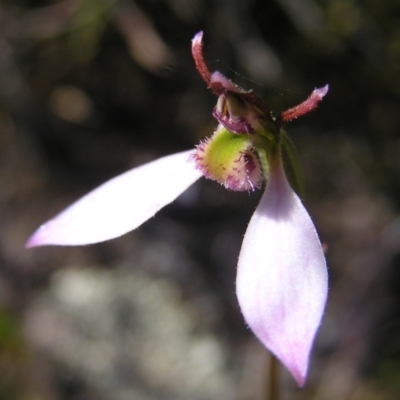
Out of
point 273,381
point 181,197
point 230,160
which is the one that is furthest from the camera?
point 181,197

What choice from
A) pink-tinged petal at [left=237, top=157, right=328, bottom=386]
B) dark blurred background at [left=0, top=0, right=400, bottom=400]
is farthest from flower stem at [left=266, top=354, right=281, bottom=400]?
dark blurred background at [left=0, top=0, right=400, bottom=400]

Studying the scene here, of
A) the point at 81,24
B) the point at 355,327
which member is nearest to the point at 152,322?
the point at 355,327

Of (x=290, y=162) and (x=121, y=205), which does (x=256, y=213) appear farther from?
(x=121, y=205)

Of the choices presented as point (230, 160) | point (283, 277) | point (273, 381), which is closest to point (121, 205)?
point (230, 160)

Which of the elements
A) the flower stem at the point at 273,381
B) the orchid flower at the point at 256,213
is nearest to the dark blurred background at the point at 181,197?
the flower stem at the point at 273,381

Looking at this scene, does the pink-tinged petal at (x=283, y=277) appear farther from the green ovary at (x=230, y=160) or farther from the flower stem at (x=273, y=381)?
the flower stem at (x=273, y=381)

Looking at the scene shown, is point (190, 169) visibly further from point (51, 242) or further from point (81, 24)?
point (81, 24)
